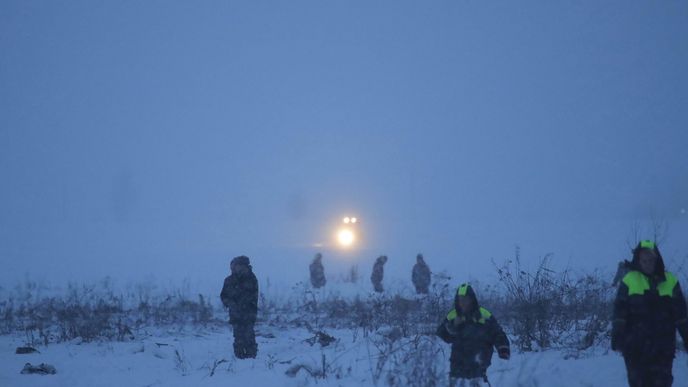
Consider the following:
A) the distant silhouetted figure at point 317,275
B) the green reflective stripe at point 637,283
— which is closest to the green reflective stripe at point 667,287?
the green reflective stripe at point 637,283

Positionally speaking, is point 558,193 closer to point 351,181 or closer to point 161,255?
point 351,181

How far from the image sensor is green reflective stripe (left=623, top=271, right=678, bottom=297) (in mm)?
5297

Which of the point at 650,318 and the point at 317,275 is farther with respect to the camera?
the point at 317,275

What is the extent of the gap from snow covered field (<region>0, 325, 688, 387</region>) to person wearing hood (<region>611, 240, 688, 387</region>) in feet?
3.04

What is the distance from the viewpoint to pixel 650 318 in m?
5.30

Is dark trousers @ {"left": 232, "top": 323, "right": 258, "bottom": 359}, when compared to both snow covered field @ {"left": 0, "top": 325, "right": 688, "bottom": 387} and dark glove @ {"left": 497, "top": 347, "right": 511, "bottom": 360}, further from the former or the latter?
dark glove @ {"left": 497, "top": 347, "right": 511, "bottom": 360}

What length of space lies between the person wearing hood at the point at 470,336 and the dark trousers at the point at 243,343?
458cm

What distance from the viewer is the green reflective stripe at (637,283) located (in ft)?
17.4

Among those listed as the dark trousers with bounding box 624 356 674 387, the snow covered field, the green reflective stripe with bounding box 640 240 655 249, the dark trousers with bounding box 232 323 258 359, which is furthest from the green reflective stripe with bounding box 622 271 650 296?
the dark trousers with bounding box 232 323 258 359

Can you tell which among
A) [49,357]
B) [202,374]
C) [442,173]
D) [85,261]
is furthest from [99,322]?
[442,173]

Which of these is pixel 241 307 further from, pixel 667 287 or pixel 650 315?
pixel 667 287

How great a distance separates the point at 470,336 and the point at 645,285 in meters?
1.92

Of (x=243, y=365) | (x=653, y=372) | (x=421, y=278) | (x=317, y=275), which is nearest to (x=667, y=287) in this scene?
(x=653, y=372)

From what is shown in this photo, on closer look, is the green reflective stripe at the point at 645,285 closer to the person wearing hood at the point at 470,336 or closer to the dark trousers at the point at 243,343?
the person wearing hood at the point at 470,336
